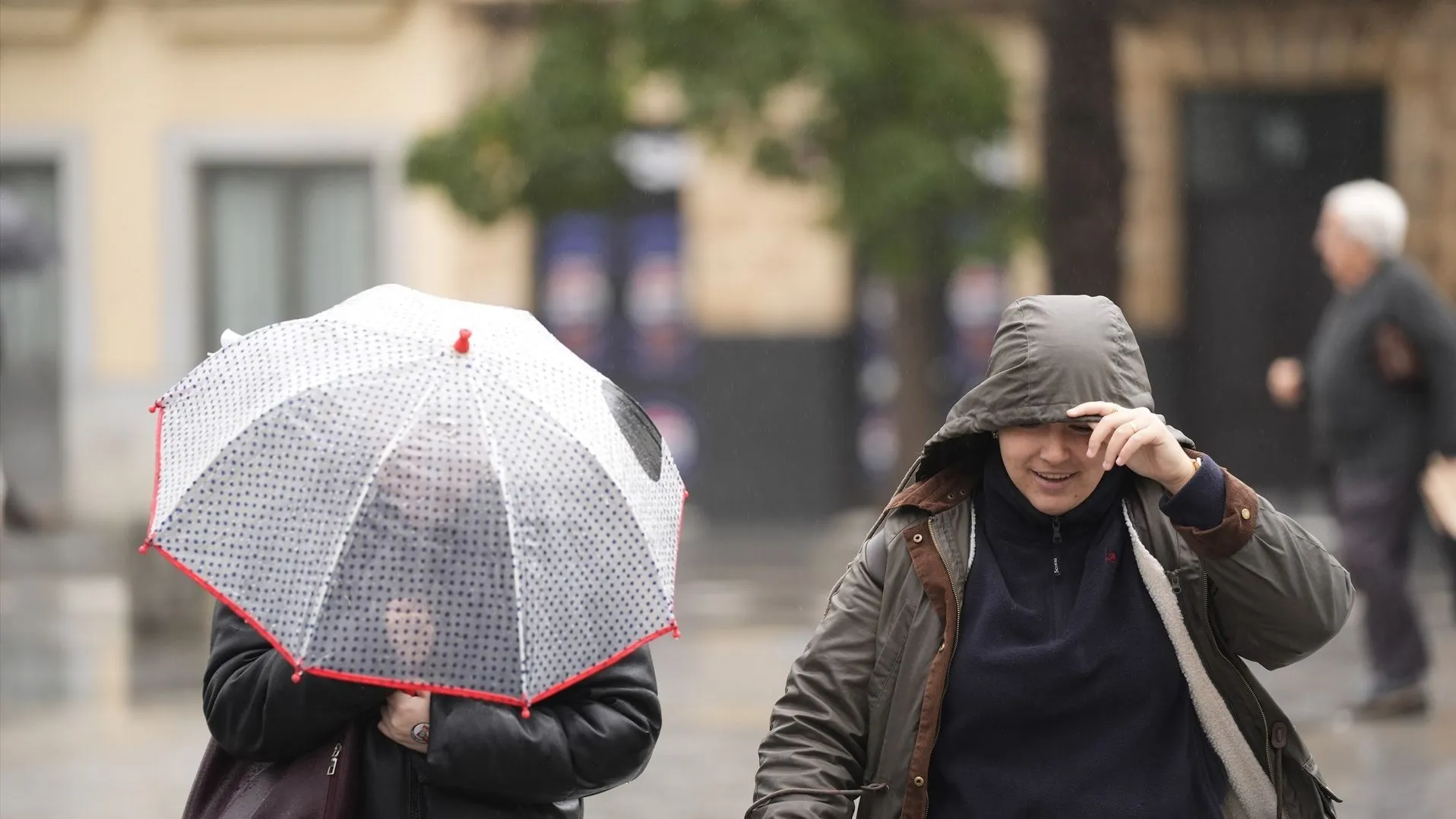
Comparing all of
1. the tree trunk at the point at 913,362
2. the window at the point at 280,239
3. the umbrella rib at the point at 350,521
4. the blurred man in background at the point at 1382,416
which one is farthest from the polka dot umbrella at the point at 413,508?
the window at the point at 280,239

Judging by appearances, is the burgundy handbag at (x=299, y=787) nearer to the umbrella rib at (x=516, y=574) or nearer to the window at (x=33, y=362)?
the umbrella rib at (x=516, y=574)

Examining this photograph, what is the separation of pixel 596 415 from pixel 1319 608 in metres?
1.12

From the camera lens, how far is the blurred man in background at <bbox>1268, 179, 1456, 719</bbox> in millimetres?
8891

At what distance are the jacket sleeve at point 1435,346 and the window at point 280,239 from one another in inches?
541

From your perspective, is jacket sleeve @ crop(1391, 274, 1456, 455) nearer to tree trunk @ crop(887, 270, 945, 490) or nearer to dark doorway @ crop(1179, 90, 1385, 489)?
tree trunk @ crop(887, 270, 945, 490)

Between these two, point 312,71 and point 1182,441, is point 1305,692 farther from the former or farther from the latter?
point 312,71

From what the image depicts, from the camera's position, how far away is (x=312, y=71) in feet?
68.4

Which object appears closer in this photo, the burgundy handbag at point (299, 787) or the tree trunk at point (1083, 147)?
the burgundy handbag at point (299, 787)

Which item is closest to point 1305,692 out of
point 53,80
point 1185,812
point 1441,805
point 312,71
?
point 1441,805

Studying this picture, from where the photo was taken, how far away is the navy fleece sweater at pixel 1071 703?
3336 mm

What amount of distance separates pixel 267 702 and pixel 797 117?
42.1ft

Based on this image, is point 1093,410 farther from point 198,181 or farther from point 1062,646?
point 198,181

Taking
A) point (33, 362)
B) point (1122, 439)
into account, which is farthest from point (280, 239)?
point (1122, 439)

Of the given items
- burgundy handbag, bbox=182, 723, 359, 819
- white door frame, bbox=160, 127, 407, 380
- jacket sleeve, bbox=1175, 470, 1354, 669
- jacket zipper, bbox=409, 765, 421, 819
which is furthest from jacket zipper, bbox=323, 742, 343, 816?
white door frame, bbox=160, 127, 407, 380
